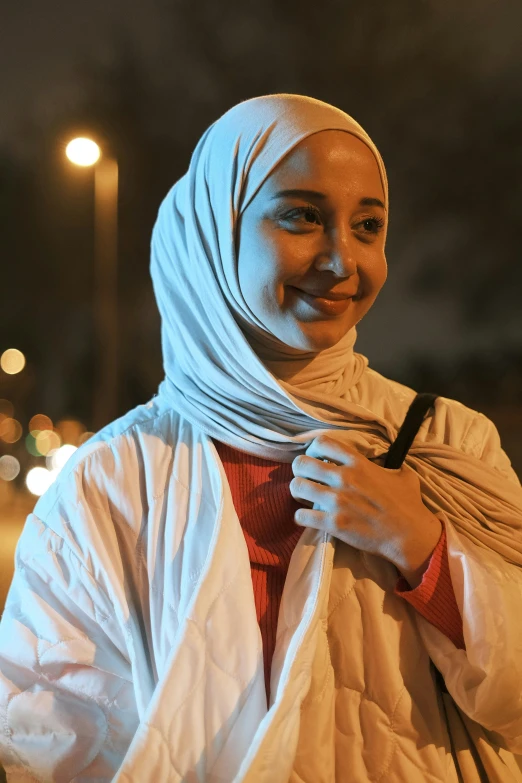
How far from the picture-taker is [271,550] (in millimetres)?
889

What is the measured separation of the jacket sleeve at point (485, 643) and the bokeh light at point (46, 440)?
4.10 feet

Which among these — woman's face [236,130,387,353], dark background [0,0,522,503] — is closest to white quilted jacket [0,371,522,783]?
woman's face [236,130,387,353]

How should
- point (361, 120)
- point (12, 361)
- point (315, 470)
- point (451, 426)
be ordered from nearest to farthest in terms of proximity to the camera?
point (315, 470)
point (451, 426)
point (361, 120)
point (12, 361)

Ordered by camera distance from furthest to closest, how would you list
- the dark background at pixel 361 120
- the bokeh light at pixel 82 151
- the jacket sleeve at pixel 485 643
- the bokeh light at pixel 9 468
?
the bokeh light at pixel 9 468 → the bokeh light at pixel 82 151 → the dark background at pixel 361 120 → the jacket sleeve at pixel 485 643

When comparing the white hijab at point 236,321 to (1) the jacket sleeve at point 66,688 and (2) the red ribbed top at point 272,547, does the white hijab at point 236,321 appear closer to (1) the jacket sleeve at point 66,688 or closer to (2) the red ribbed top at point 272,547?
(2) the red ribbed top at point 272,547

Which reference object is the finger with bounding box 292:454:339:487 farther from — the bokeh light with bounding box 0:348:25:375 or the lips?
the bokeh light with bounding box 0:348:25:375

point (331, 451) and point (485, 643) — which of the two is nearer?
point (485, 643)

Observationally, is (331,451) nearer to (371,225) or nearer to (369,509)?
(369,509)

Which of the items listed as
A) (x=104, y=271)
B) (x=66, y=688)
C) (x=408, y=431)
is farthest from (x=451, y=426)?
(x=104, y=271)

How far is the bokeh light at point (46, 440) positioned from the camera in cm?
178

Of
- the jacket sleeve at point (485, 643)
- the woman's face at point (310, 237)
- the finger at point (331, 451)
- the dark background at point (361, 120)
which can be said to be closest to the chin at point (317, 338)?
the woman's face at point (310, 237)

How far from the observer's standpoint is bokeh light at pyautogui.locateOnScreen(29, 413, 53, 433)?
1.80 m

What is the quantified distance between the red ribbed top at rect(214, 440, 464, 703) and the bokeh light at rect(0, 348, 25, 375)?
965 mm

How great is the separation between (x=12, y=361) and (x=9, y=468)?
29 cm
